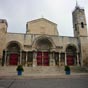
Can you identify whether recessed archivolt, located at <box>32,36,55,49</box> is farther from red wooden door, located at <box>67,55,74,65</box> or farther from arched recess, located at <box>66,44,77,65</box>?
red wooden door, located at <box>67,55,74,65</box>

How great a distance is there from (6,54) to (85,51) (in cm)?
1218

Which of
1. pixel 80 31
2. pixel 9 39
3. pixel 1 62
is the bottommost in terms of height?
pixel 1 62

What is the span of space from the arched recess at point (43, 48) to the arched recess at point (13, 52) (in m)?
2.80

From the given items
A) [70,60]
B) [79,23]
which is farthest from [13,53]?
[79,23]

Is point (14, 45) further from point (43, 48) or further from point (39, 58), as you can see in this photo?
point (43, 48)

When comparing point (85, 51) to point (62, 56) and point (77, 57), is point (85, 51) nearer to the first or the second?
point (77, 57)

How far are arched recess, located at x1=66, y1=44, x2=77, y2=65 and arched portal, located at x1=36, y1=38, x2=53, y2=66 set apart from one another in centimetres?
298

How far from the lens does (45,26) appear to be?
90.7 feet

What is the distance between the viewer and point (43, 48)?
80.8ft

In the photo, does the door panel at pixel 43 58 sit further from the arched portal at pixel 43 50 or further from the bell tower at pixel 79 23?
the bell tower at pixel 79 23

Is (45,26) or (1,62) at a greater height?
(45,26)

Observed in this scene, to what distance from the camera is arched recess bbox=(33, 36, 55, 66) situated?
24.1 meters

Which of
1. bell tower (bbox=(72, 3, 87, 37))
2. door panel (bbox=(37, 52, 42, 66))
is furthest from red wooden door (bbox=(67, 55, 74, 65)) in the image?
door panel (bbox=(37, 52, 42, 66))

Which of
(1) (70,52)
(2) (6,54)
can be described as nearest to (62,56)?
(1) (70,52)
